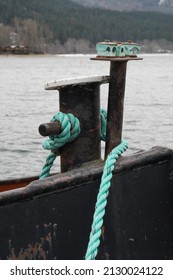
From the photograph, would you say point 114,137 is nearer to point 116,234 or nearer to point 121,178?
point 121,178

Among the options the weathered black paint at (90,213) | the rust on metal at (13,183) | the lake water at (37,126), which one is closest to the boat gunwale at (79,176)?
the weathered black paint at (90,213)

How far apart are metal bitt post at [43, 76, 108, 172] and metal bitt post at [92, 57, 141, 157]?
2.9 inches

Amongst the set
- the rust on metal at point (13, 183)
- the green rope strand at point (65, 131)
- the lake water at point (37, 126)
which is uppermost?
the green rope strand at point (65, 131)

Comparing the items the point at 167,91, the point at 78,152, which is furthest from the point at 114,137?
the point at 167,91

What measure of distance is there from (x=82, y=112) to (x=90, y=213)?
2.33 ft

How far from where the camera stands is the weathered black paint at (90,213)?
3547 millimetres

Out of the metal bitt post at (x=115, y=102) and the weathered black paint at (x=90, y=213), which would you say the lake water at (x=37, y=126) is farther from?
the weathered black paint at (x=90, y=213)

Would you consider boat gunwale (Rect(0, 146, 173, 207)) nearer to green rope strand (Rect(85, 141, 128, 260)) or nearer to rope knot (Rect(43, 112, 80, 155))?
green rope strand (Rect(85, 141, 128, 260))

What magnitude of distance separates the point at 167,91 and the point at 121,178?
1699 inches

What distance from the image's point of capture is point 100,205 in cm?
354

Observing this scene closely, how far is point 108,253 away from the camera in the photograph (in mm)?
3773

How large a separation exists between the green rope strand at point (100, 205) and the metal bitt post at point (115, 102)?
0.67 ft

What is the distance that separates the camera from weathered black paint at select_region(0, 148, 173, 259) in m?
3.55

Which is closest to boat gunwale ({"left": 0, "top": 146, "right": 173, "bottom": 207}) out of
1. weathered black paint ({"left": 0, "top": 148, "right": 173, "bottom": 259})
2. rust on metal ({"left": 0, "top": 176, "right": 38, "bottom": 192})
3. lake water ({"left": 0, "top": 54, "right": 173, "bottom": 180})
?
weathered black paint ({"left": 0, "top": 148, "right": 173, "bottom": 259})
